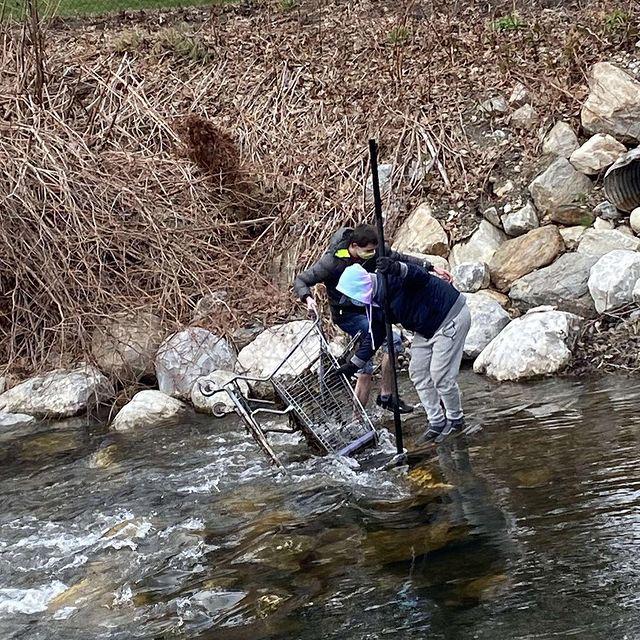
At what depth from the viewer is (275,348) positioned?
9.66m

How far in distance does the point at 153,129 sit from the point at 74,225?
2.87 meters

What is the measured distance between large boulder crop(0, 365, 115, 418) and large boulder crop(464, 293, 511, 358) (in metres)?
3.82

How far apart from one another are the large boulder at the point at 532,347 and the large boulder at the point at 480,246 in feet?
6.37

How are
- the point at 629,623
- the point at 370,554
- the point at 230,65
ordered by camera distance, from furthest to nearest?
the point at 230,65 → the point at 370,554 → the point at 629,623

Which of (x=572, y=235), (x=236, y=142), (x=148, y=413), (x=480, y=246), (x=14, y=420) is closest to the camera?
(x=148, y=413)

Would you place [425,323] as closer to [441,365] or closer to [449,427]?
[441,365]

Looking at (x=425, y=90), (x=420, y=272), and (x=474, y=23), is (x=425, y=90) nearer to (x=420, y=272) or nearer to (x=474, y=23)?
(x=474, y=23)

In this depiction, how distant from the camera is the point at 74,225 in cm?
1064

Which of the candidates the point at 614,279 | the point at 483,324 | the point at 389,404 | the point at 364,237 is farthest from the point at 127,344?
the point at 614,279

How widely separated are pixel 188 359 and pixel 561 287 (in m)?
3.94

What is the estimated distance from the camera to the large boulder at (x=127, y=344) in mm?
10000

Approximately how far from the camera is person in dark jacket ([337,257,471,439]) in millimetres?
6328

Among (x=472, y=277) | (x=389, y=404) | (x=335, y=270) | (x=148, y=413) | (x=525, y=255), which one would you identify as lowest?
(x=148, y=413)

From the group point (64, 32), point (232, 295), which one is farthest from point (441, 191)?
point (64, 32)
